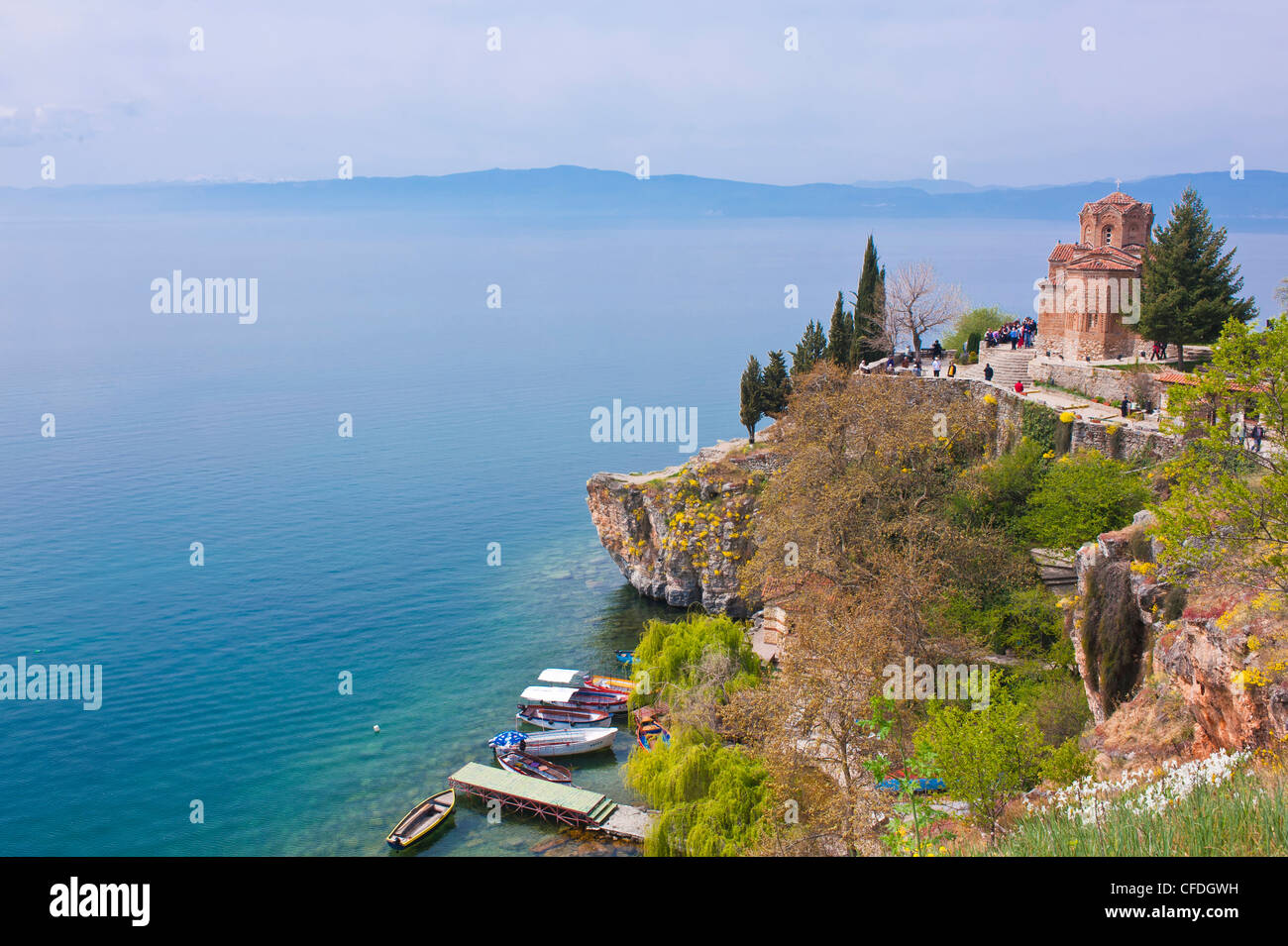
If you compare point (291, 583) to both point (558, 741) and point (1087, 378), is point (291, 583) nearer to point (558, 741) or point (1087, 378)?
point (558, 741)

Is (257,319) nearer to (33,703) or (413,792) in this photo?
(33,703)

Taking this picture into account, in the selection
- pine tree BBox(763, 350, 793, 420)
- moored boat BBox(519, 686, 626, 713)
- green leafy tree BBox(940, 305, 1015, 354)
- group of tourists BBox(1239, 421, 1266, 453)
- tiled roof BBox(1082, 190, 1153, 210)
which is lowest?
moored boat BBox(519, 686, 626, 713)

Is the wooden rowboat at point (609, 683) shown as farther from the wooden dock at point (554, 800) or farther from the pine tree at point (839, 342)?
the pine tree at point (839, 342)

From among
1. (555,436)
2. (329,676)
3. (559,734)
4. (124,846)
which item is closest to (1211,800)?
(559,734)

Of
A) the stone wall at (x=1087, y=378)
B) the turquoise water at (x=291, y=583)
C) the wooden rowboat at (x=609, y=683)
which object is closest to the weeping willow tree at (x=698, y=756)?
the wooden rowboat at (x=609, y=683)

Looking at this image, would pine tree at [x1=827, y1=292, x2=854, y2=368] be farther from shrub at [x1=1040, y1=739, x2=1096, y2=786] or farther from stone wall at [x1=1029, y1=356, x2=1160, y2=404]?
shrub at [x1=1040, y1=739, x2=1096, y2=786]

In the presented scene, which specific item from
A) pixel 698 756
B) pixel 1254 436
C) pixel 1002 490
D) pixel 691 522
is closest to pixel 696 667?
pixel 698 756

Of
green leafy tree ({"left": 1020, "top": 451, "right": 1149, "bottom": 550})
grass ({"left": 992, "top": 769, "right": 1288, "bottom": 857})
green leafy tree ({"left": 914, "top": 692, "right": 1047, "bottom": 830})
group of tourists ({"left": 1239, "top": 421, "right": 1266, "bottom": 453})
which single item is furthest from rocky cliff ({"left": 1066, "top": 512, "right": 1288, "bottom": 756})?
grass ({"left": 992, "top": 769, "right": 1288, "bottom": 857})
